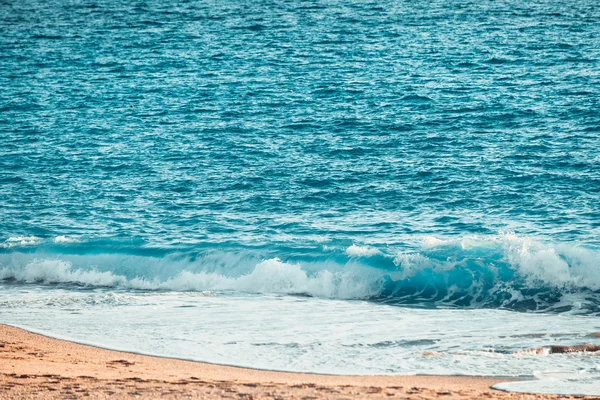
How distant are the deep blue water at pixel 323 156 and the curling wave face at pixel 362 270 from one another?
0.05 m

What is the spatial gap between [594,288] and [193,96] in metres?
19.5

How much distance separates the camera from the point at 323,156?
24.7 m

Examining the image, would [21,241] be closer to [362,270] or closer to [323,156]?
[362,270]

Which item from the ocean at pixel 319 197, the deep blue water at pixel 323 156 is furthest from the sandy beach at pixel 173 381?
the deep blue water at pixel 323 156

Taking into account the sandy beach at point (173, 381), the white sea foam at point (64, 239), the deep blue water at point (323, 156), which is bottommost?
the sandy beach at point (173, 381)

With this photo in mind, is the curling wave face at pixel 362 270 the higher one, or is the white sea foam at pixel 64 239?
the white sea foam at pixel 64 239

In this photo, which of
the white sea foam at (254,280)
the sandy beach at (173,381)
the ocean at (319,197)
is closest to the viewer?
the sandy beach at (173,381)

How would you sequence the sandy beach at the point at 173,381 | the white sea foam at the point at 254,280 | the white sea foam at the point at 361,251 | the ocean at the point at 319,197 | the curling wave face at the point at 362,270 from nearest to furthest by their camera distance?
the sandy beach at the point at 173,381, the ocean at the point at 319,197, the curling wave face at the point at 362,270, the white sea foam at the point at 254,280, the white sea foam at the point at 361,251

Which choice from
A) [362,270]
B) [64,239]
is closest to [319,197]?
[362,270]

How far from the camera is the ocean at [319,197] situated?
1327 cm

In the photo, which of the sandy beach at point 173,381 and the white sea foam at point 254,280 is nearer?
the sandy beach at point 173,381

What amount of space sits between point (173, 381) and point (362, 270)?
26.2 feet

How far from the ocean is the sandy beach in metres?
0.51

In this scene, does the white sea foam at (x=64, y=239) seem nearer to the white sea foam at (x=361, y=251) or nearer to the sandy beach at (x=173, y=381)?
the white sea foam at (x=361, y=251)
